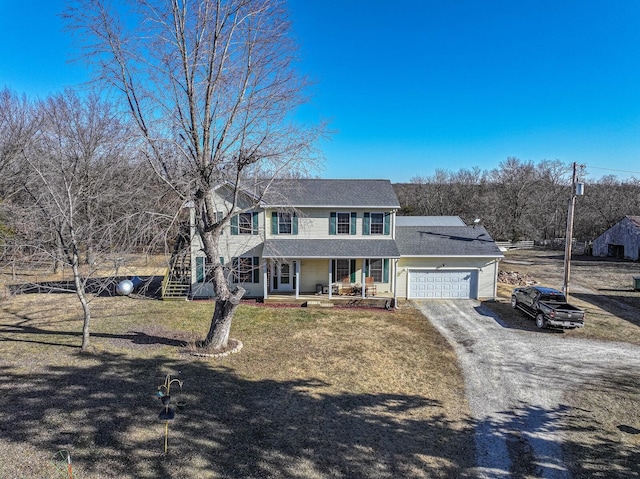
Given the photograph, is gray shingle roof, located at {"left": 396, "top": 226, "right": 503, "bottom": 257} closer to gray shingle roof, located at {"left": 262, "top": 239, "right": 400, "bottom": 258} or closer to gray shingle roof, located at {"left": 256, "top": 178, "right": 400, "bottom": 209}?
gray shingle roof, located at {"left": 262, "top": 239, "right": 400, "bottom": 258}

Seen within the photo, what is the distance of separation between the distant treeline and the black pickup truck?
26943mm

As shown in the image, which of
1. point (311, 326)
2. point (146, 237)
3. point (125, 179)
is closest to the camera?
point (146, 237)

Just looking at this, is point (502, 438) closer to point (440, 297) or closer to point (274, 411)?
point (274, 411)

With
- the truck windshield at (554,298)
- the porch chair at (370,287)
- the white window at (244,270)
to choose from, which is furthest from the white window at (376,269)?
the truck windshield at (554,298)

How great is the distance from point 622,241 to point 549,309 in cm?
2728

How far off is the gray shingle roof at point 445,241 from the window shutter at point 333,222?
142 inches

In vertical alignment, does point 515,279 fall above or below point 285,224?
below

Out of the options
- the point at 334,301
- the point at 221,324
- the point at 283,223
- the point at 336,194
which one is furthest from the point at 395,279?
the point at 221,324

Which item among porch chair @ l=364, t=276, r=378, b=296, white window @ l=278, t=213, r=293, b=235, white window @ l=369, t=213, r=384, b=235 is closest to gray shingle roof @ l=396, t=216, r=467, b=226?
white window @ l=369, t=213, r=384, b=235

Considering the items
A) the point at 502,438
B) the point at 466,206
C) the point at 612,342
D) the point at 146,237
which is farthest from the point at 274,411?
the point at 466,206

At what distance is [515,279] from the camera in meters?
23.3

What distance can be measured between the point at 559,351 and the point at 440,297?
7.20m

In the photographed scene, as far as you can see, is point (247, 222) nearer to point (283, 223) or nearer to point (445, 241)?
point (283, 223)

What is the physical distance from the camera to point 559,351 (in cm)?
1229
